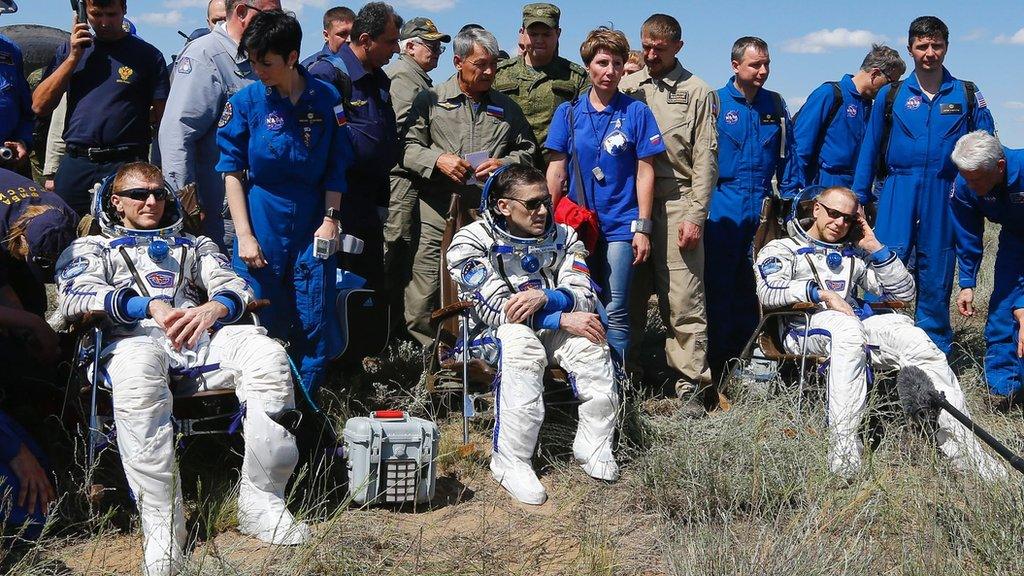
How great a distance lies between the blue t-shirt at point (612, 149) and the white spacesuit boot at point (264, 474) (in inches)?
99.4

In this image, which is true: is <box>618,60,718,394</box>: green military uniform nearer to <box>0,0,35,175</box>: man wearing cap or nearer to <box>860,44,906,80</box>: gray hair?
<box>860,44,906,80</box>: gray hair

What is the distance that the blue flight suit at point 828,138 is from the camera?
313 inches

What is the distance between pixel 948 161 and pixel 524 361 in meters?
3.68

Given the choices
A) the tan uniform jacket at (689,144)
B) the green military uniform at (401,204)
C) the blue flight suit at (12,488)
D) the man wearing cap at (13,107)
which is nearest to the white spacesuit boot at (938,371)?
the tan uniform jacket at (689,144)

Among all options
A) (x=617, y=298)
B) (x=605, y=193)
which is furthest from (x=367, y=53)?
(x=617, y=298)

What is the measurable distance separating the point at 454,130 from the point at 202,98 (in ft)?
4.70

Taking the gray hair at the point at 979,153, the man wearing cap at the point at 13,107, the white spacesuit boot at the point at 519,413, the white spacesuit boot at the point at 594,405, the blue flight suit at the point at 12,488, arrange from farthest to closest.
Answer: the gray hair at the point at 979,153 < the man wearing cap at the point at 13,107 < the white spacesuit boot at the point at 594,405 < the white spacesuit boot at the point at 519,413 < the blue flight suit at the point at 12,488

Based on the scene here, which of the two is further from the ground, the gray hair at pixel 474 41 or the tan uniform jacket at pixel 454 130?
the gray hair at pixel 474 41

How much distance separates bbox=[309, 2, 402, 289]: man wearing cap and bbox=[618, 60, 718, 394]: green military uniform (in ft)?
5.23

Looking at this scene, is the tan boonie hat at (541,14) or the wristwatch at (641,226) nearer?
the wristwatch at (641,226)

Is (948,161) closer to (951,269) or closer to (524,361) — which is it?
(951,269)

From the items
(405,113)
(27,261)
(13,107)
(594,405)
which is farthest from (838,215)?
(13,107)

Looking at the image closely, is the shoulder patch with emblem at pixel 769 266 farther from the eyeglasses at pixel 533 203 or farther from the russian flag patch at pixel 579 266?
the eyeglasses at pixel 533 203

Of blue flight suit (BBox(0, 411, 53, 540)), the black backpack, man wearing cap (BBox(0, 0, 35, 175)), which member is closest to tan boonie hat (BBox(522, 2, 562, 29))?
the black backpack
